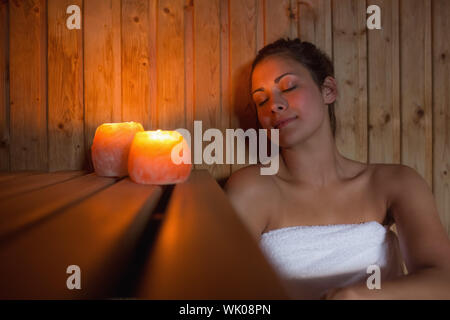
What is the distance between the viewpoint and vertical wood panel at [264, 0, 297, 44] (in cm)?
143

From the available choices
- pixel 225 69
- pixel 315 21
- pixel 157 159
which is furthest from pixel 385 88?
pixel 157 159

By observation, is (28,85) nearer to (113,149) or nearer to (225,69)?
(113,149)

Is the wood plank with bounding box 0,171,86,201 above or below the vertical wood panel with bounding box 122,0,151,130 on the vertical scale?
below

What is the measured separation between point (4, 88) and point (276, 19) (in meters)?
1.32

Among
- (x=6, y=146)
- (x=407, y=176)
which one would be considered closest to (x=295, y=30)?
(x=407, y=176)

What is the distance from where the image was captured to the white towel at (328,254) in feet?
3.29

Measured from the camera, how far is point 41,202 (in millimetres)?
A: 649

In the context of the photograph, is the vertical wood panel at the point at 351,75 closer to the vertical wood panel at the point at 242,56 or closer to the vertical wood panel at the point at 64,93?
the vertical wood panel at the point at 242,56

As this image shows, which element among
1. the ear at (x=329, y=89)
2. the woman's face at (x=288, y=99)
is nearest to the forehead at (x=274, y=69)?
the woman's face at (x=288, y=99)

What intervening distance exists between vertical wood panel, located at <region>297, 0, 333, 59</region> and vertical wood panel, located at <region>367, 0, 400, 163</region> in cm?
23

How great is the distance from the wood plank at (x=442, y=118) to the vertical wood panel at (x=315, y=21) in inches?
22.3

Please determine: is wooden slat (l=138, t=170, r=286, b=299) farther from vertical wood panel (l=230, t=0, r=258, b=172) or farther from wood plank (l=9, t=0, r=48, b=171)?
wood plank (l=9, t=0, r=48, b=171)

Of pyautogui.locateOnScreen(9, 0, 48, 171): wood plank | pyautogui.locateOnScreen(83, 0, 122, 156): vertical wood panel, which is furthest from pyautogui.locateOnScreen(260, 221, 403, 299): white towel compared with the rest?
pyautogui.locateOnScreen(9, 0, 48, 171): wood plank

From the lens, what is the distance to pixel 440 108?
4.94ft
